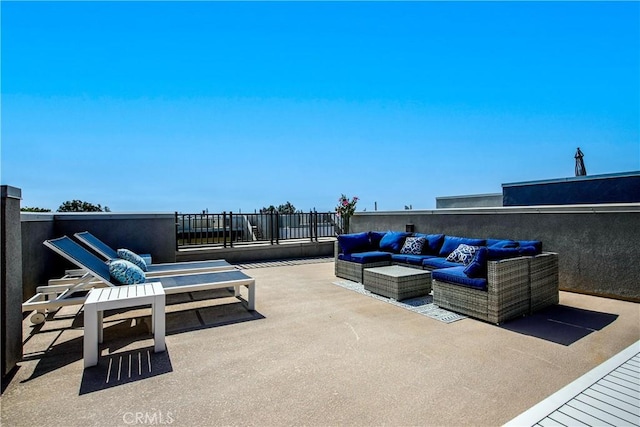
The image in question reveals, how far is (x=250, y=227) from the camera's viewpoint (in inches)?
359

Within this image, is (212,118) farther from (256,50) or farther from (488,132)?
(488,132)

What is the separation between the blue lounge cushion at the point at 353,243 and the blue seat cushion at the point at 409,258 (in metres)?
0.70

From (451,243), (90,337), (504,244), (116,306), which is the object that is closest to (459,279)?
(504,244)

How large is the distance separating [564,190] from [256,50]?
8980 millimetres

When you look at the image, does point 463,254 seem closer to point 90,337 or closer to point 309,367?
point 309,367

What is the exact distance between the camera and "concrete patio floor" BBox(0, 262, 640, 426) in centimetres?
187

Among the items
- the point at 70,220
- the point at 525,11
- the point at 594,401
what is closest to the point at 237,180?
the point at 70,220

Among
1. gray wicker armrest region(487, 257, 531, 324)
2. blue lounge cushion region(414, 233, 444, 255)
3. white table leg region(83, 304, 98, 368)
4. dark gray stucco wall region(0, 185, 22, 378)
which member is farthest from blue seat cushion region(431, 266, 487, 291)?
dark gray stucco wall region(0, 185, 22, 378)

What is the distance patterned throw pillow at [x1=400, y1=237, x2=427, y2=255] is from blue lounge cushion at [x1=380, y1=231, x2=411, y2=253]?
0.15 metres

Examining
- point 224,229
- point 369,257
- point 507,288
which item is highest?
point 224,229

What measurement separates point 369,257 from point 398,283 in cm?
129

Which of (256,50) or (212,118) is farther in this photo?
(212,118)

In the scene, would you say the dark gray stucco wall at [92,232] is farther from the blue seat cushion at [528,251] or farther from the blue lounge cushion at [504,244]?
the blue seat cushion at [528,251]

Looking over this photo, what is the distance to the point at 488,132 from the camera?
1160 cm
